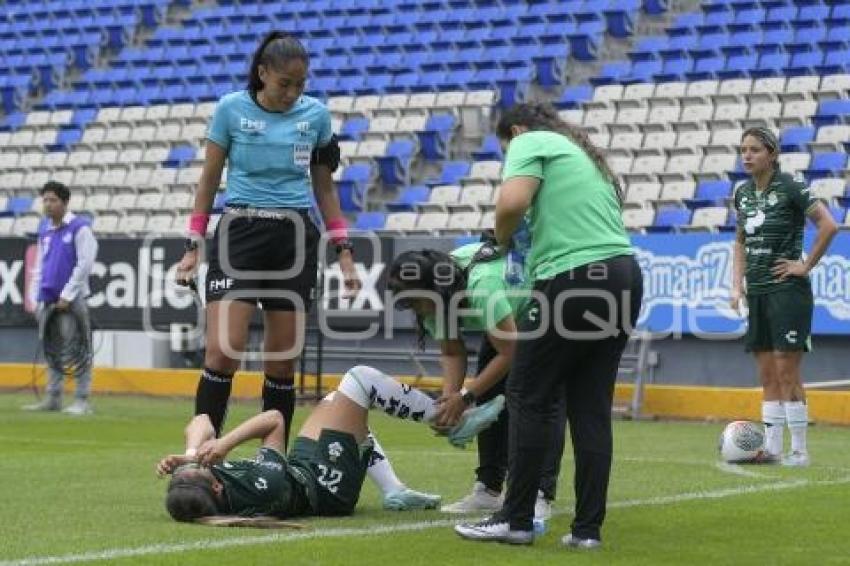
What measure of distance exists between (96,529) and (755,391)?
992 cm

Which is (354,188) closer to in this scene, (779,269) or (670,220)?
(670,220)

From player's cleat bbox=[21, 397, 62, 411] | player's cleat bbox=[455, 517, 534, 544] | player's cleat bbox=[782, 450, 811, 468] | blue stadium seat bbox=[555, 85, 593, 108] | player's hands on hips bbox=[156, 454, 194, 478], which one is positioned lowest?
player's cleat bbox=[21, 397, 62, 411]

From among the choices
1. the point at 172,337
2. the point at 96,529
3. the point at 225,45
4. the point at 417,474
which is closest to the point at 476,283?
the point at 96,529

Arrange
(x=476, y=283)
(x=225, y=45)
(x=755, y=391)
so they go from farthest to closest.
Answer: (x=225, y=45), (x=755, y=391), (x=476, y=283)

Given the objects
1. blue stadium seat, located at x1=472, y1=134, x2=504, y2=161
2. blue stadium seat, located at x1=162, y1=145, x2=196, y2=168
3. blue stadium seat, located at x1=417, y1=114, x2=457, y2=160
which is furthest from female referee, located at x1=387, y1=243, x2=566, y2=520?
blue stadium seat, located at x1=162, y1=145, x2=196, y2=168

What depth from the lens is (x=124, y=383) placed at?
812 inches

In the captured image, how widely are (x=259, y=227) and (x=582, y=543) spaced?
263 cm

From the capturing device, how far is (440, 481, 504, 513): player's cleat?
27.6 ft

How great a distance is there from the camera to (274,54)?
8.75 metres

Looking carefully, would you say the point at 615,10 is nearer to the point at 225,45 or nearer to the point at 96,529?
the point at 225,45

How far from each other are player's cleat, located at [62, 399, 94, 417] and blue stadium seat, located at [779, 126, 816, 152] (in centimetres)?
878

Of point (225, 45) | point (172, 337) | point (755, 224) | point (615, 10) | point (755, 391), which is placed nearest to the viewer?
point (755, 224)

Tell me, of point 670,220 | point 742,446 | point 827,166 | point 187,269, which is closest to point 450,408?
point 187,269

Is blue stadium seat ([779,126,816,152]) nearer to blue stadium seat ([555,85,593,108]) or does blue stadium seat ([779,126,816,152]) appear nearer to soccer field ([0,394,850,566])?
blue stadium seat ([555,85,593,108])
